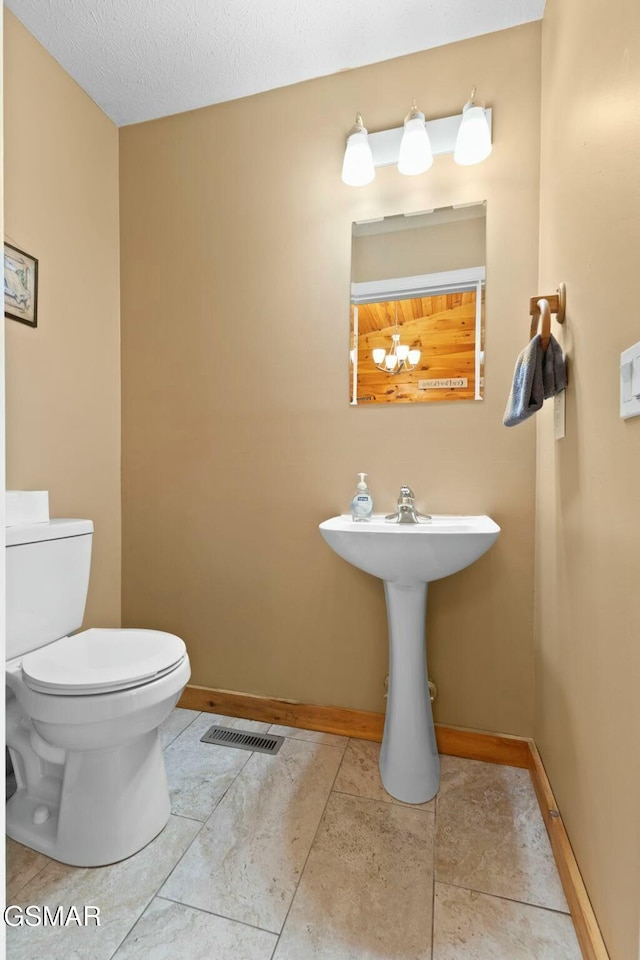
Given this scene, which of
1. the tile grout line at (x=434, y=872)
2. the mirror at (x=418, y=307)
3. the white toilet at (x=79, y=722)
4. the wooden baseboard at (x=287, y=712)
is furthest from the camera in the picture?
the wooden baseboard at (x=287, y=712)

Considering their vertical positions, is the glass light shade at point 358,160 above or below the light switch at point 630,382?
above

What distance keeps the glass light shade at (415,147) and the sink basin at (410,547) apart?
1.23 metres

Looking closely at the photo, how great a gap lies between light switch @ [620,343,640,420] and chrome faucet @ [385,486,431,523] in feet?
2.52

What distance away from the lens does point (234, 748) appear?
1620 millimetres

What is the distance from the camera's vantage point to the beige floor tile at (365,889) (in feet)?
3.16

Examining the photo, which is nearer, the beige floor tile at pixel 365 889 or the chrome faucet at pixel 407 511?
the beige floor tile at pixel 365 889

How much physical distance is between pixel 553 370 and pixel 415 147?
96cm

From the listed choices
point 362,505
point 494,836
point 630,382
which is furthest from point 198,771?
point 630,382

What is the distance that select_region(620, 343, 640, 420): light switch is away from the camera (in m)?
0.76

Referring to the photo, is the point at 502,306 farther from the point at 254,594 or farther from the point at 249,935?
the point at 249,935


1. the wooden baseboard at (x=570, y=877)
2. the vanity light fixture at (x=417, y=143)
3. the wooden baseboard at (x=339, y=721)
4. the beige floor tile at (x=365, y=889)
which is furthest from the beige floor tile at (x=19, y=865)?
the vanity light fixture at (x=417, y=143)

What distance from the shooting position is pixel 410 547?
124 cm

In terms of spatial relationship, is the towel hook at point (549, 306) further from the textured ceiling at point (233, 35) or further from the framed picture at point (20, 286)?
the framed picture at point (20, 286)

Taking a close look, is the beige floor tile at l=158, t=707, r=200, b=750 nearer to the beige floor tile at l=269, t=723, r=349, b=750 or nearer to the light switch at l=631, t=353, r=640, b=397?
the beige floor tile at l=269, t=723, r=349, b=750
